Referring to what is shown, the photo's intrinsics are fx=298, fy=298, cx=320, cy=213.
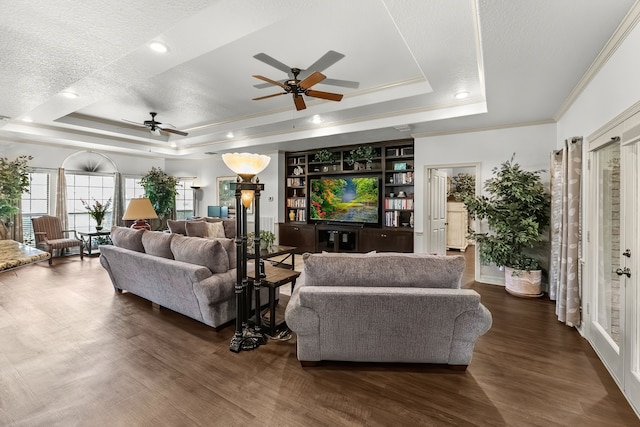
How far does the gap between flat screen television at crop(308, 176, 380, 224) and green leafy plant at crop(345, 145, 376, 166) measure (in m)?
0.39

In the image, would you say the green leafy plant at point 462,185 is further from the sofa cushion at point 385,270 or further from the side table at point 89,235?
the side table at point 89,235

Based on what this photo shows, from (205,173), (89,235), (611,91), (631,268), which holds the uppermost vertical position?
(205,173)

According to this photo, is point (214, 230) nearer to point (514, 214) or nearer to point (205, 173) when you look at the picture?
point (205, 173)

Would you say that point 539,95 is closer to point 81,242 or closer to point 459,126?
point 459,126

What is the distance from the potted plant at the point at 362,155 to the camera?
20.5 feet

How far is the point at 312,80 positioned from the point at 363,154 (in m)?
3.56

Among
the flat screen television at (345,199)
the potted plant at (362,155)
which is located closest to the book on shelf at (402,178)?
the flat screen television at (345,199)

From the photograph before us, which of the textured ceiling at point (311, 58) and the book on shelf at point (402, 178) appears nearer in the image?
the textured ceiling at point (311, 58)

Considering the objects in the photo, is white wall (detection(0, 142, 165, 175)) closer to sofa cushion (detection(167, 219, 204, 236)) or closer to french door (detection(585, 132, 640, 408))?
sofa cushion (detection(167, 219, 204, 236))

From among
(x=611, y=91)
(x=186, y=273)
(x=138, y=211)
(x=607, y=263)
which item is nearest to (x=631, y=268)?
(x=607, y=263)

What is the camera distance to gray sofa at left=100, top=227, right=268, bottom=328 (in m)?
2.91

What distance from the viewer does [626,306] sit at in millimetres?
2051

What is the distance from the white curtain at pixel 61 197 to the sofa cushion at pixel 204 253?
548cm

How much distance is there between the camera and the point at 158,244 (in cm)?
340
